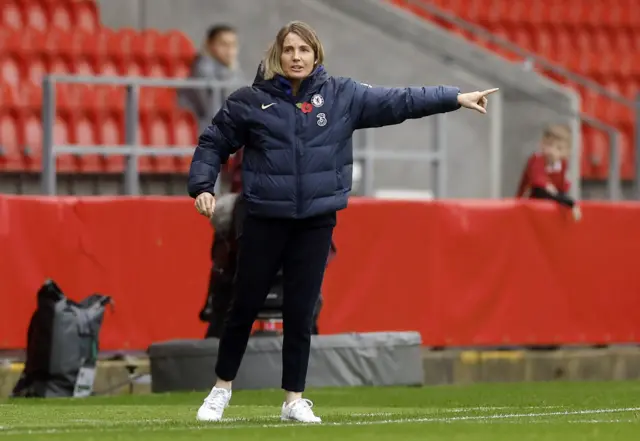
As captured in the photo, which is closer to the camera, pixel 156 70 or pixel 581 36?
pixel 156 70

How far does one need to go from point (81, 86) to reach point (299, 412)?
8.13 metres

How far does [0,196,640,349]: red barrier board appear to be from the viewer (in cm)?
1241

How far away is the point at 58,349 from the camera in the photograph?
11539 mm

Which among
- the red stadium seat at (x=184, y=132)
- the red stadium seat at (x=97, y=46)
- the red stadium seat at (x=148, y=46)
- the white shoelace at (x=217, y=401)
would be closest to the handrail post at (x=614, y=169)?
the red stadium seat at (x=184, y=132)

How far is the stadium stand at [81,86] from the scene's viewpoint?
51.3 feet

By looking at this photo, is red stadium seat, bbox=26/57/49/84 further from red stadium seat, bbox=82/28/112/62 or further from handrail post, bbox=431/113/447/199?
handrail post, bbox=431/113/447/199

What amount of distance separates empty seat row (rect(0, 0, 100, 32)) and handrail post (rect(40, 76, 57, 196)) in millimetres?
3019

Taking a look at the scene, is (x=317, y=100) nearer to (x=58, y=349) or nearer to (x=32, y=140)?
(x=58, y=349)

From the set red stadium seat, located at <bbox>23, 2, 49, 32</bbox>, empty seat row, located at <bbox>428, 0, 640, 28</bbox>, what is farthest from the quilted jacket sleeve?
empty seat row, located at <bbox>428, 0, 640, 28</bbox>

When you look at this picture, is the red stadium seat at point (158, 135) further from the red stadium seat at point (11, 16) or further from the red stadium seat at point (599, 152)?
the red stadium seat at point (599, 152)

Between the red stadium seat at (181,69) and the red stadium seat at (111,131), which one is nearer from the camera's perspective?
the red stadium seat at (111,131)

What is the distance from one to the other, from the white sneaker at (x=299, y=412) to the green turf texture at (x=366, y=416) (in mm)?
74

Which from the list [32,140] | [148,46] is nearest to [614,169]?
[148,46]

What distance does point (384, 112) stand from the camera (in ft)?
28.3
